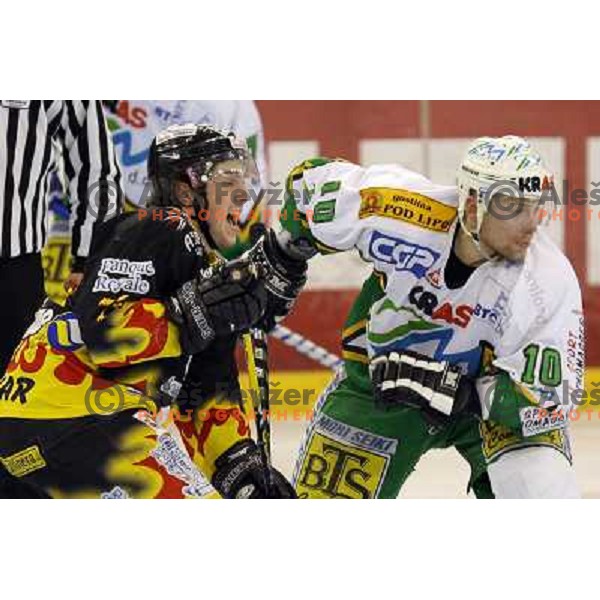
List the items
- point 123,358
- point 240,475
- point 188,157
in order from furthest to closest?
point 240,475
point 188,157
point 123,358

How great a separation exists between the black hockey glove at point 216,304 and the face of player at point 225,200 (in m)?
0.18

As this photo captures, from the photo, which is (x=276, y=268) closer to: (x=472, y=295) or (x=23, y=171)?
(x=472, y=295)

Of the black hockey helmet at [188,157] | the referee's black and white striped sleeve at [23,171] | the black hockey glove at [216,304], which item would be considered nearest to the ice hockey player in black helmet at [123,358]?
the black hockey glove at [216,304]

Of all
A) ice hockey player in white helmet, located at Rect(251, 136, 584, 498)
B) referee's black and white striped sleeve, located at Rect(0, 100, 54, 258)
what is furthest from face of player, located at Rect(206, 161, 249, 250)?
referee's black and white striped sleeve, located at Rect(0, 100, 54, 258)

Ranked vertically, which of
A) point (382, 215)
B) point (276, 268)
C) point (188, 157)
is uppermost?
point (188, 157)

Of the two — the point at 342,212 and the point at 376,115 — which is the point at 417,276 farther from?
the point at 376,115

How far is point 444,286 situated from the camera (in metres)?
3.04

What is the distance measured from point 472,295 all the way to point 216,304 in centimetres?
49

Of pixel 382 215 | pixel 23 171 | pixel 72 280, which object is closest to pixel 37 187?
pixel 23 171

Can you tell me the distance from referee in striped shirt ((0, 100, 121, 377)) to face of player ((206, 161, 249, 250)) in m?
0.40

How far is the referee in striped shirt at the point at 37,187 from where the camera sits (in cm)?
346

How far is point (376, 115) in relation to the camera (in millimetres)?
4230

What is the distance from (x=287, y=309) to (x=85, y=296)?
1.72ft

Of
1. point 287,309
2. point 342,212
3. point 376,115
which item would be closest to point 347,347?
point 287,309
